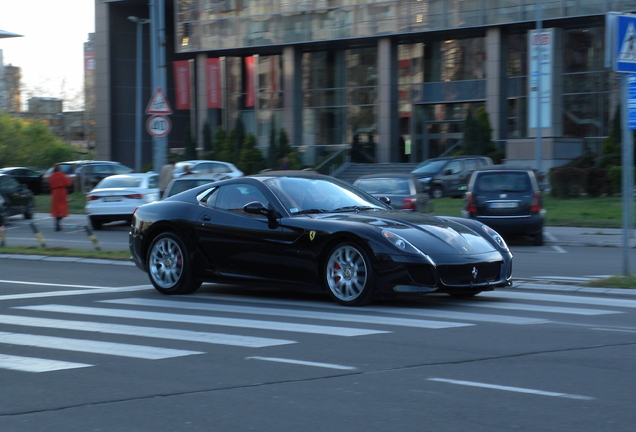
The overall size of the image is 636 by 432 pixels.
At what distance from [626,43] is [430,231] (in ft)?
12.4

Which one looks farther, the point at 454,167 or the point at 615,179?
the point at 454,167


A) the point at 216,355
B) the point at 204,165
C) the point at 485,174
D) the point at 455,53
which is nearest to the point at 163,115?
the point at 485,174

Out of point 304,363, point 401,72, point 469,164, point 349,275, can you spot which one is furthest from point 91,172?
point 304,363

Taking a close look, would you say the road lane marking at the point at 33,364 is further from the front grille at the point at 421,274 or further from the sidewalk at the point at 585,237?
the sidewalk at the point at 585,237

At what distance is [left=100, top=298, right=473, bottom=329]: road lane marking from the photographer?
26.6 feet

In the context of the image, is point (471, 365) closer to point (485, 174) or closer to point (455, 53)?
point (485, 174)

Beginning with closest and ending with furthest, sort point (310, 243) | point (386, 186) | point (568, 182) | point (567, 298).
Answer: point (310, 243)
point (567, 298)
point (386, 186)
point (568, 182)

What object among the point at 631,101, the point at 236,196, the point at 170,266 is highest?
the point at 631,101

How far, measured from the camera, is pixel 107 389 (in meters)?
5.83

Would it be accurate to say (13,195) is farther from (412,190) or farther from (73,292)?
(73,292)

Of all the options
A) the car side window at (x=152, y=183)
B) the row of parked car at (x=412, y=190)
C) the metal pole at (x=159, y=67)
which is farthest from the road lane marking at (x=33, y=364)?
the car side window at (x=152, y=183)

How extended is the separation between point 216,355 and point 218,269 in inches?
134

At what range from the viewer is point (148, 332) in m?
7.97

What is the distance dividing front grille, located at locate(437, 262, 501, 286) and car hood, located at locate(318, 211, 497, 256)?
15cm
